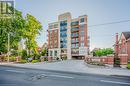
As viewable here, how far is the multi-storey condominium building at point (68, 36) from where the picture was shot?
82.7 meters

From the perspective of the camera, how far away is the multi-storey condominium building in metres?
82.7

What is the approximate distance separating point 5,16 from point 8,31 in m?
4.19

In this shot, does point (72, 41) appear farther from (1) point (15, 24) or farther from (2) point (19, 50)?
(1) point (15, 24)

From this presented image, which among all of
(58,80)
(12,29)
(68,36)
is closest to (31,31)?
(12,29)

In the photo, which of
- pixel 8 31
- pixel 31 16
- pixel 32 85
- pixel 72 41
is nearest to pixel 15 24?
pixel 8 31

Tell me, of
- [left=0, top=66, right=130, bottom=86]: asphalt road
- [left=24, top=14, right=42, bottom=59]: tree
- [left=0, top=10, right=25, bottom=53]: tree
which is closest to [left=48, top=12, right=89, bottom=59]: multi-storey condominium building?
[left=24, top=14, right=42, bottom=59]: tree

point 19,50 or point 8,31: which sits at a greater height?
point 8,31

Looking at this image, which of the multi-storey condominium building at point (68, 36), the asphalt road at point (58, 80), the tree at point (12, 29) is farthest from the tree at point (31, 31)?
the multi-storey condominium building at point (68, 36)

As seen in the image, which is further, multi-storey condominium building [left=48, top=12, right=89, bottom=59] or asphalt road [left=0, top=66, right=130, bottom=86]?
multi-storey condominium building [left=48, top=12, right=89, bottom=59]

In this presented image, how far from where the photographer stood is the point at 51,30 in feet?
306

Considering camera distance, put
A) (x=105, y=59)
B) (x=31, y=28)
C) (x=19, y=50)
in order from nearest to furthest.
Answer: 1. (x=105, y=59)
2. (x=31, y=28)
3. (x=19, y=50)

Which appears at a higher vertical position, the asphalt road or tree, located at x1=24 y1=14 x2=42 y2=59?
tree, located at x1=24 y1=14 x2=42 y2=59

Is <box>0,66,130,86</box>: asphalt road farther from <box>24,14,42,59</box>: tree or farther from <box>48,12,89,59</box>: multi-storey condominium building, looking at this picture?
<box>48,12,89,59</box>: multi-storey condominium building

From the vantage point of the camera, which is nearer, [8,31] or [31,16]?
[8,31]
